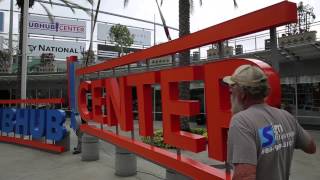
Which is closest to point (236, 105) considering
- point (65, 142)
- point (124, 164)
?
point (124, 164)

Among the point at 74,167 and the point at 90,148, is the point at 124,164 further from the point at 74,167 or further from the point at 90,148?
the point at 90,148

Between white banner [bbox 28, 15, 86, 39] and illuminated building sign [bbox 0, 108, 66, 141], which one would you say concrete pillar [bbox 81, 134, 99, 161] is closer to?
illuminated building sign [bbox 0, 108, 66, 141]

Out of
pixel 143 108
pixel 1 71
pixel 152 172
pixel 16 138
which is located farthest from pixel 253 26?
pixel 1 71

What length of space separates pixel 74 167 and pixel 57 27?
44786 millimetres

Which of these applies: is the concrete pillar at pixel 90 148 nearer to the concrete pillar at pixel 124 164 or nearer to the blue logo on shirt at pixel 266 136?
the concrete pillar at pixel 124 164

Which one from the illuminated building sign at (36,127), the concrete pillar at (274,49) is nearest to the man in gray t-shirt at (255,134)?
the concrete pillar at (274,49)

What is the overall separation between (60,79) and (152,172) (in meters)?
25.0

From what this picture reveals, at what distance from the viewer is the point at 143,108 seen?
6652 millimetres

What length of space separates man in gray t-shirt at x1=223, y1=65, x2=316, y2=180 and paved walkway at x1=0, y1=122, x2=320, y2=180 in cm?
656

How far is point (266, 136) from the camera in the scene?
247 cm

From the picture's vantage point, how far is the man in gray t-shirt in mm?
2391

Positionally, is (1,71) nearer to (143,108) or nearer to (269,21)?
(143,108)

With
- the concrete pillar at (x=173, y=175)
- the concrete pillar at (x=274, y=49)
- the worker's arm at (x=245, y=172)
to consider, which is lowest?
the concrete pillar at (x=173, y=175)

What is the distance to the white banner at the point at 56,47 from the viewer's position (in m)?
49.2
